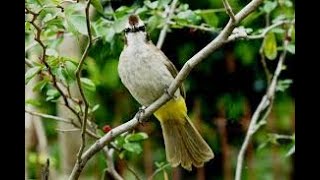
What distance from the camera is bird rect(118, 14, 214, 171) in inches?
81.9

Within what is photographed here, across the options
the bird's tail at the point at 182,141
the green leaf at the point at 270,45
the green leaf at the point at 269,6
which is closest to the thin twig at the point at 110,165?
the bird's tail at the point at 182,141

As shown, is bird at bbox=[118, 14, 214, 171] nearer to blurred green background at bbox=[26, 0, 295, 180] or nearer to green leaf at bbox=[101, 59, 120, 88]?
blurred green background at bbox=[26, 0, 295, 180]

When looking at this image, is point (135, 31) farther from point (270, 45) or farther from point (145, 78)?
point (270, 45)

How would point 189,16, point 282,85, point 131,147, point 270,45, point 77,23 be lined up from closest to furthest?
point 77,23 → point 131,147 → point 189,16 → point 270,45 → point 282,85

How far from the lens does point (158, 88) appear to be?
208cm

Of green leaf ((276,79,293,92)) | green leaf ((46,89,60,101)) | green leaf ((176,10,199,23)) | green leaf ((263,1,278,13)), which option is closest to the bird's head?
green leaf ((176,10,199,23))

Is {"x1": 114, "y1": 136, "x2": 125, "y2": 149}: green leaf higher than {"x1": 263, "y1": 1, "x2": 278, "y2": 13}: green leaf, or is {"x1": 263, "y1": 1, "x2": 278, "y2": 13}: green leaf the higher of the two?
{"x1": 263, "y1": 1, "x2": 278, "y2": 13}: green leaf

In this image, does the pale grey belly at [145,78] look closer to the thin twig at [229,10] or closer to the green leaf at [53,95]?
the green leaf at [53,95]

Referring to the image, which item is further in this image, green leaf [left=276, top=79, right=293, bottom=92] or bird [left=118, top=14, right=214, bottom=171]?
green leaf [left=276, top=79, right=293, bottom=92]

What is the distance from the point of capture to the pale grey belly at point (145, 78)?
2.07 m

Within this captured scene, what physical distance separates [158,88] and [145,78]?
2.0 inches

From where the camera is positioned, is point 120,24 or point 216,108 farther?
point 216,108

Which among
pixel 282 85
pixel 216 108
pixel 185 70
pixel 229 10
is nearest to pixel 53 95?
pixel 185 70
